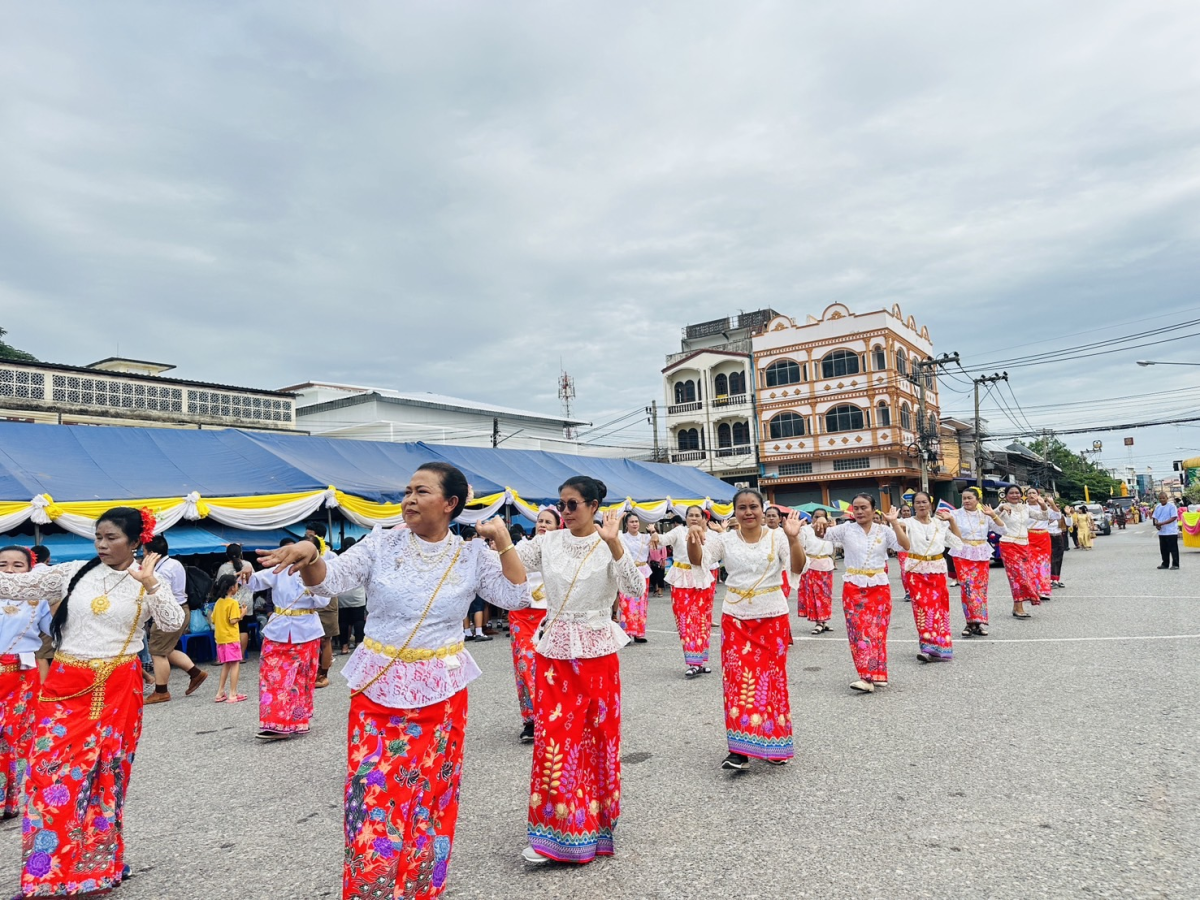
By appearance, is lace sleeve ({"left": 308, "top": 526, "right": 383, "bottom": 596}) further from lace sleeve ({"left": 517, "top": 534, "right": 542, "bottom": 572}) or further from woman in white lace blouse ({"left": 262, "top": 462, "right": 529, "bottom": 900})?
lace sleeve ({"left": 517, "top": 534, "right": 542, "bottom": 572})

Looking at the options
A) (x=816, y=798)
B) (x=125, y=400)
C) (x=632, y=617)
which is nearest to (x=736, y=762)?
(x=816, y=798)

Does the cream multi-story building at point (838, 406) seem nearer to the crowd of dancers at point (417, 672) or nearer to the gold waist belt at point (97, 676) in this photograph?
the crowd of dancers at point (417, 672)

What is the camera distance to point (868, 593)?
6633mm

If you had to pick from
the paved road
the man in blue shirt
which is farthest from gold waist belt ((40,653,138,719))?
the man in blue shirt

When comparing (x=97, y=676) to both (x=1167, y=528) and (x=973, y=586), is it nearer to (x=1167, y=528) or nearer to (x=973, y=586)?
(x=973, y=586)

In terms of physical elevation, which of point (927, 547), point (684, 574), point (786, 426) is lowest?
point (684, 574)

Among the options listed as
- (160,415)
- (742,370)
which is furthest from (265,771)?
(742,370)

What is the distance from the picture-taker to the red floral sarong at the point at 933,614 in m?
7.73

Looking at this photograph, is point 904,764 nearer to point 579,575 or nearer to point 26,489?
point 579,575

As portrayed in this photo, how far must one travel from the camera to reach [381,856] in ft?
8.57

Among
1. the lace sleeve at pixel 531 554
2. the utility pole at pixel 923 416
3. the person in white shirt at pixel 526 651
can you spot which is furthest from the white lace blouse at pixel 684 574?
the utility pole at pixel 923 416

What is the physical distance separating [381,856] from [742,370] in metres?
37.4

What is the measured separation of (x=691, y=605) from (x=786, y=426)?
30.4 meters

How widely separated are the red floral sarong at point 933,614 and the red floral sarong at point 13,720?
7.63 metres
